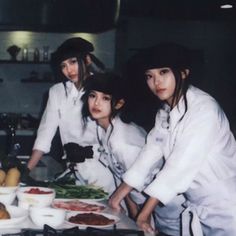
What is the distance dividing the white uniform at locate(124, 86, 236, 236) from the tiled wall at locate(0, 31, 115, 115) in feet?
12.1

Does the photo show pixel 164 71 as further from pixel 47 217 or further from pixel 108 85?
pixel 47 217

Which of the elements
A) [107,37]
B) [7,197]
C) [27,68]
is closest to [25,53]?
[27,68]

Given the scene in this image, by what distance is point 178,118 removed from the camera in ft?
6.88

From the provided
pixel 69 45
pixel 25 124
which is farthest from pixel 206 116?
pixel 25 124

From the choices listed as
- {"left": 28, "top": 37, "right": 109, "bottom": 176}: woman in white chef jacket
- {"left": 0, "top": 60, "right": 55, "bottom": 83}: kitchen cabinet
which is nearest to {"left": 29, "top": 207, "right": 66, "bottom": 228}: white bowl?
{"left": 28, "top": 37, "right": 109, "bottom": 176}: woman in white chef jacket

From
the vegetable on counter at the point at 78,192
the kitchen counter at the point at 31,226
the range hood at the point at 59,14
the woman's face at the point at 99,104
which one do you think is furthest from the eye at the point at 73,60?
the range hood at the point at 59,14

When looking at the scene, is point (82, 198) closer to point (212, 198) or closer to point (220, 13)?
point (212, 198)

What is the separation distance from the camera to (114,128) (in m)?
2.38

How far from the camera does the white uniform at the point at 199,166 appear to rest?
2.00 metres

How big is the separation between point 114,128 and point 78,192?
1.16 ft

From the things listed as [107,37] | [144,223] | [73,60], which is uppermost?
[107,37]

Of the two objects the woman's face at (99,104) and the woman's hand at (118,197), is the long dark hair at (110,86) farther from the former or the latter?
the woman's hand at (118,197)

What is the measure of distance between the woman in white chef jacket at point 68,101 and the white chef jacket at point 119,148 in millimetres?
267

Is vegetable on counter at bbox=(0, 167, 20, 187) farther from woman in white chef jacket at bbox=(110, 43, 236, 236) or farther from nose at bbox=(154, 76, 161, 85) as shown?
nose at bbox=(154, 76, 161, 85)
